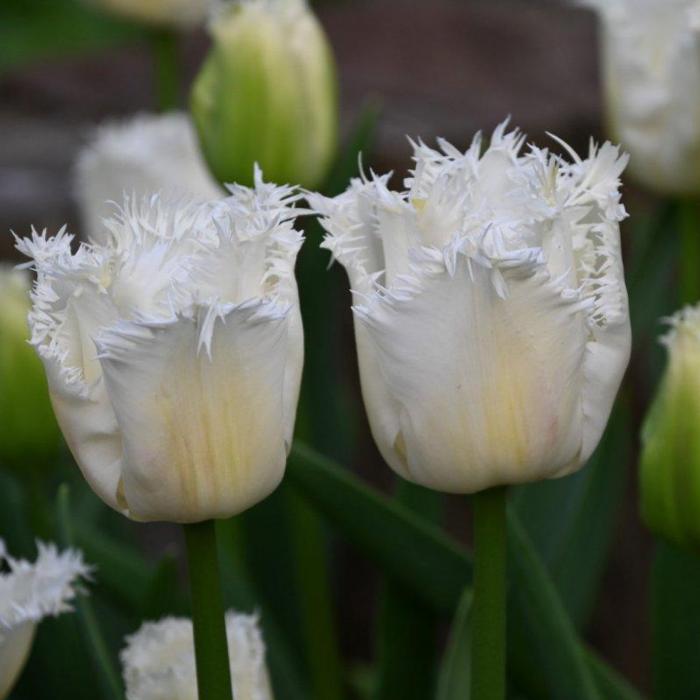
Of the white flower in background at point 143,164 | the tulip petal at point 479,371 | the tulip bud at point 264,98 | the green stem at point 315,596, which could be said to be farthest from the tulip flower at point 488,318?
the white flower in background at point 143,164

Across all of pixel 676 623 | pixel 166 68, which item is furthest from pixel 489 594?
pixel 166 68

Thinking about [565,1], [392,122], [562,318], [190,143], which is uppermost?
[565,1]

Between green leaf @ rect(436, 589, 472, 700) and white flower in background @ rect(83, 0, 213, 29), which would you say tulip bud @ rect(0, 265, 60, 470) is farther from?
white flower in background @ rect(83, 0, 213, 29)

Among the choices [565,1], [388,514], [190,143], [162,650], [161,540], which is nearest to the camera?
[162,650]

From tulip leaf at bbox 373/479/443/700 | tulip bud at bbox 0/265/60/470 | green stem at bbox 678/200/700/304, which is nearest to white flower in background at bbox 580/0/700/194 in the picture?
green stem at bbox 678/200/700/304

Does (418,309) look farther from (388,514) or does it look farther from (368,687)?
(368,687)

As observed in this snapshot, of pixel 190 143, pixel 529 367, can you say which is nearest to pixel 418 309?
pixel 529 367
